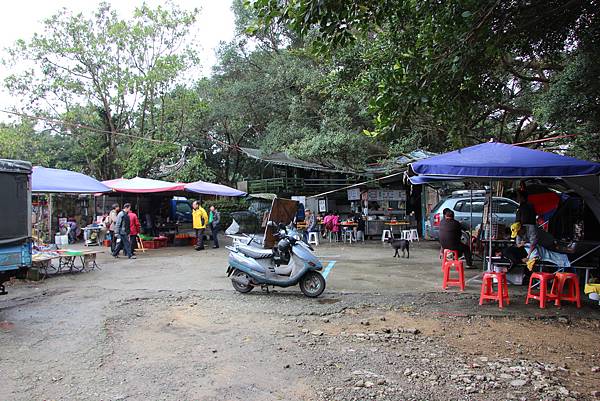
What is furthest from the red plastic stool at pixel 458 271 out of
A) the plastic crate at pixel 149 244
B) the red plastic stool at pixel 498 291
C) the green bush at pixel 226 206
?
the green bush at pixel 226 206

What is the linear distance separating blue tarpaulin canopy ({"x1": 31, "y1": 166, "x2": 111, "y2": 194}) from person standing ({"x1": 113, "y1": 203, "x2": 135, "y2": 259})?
81 centimetres

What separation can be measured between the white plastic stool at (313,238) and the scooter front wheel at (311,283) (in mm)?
8823

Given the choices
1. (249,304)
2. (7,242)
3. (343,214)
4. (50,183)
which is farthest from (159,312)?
(343,214)

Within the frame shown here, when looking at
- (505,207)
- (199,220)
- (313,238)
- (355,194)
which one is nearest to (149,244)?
(199,220)

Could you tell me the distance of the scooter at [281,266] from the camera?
718cm

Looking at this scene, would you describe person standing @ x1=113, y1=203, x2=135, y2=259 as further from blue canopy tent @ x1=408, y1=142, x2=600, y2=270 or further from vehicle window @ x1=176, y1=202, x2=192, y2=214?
blue canopy tent @ x1=408, y1=142, x2=600, y2=270

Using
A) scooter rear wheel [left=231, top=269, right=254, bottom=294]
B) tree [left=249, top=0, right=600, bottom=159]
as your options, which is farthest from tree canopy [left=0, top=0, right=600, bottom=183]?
scooter rear wheel [left=231, top=269, right=254, bottom=294]

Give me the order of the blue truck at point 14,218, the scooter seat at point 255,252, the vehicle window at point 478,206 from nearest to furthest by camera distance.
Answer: the blue truck at point 14,218, the scooter seat at point 255,252, the vehicle window at point 478,206

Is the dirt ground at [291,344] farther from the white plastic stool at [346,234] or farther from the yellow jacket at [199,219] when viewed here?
the white plastic stool at [346,234]

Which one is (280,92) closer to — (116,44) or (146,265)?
(116,44)

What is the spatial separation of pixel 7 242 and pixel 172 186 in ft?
30.0

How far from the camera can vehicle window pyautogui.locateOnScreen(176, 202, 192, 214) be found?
20212mm

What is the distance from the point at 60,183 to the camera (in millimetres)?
11125

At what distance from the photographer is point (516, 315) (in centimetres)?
591
